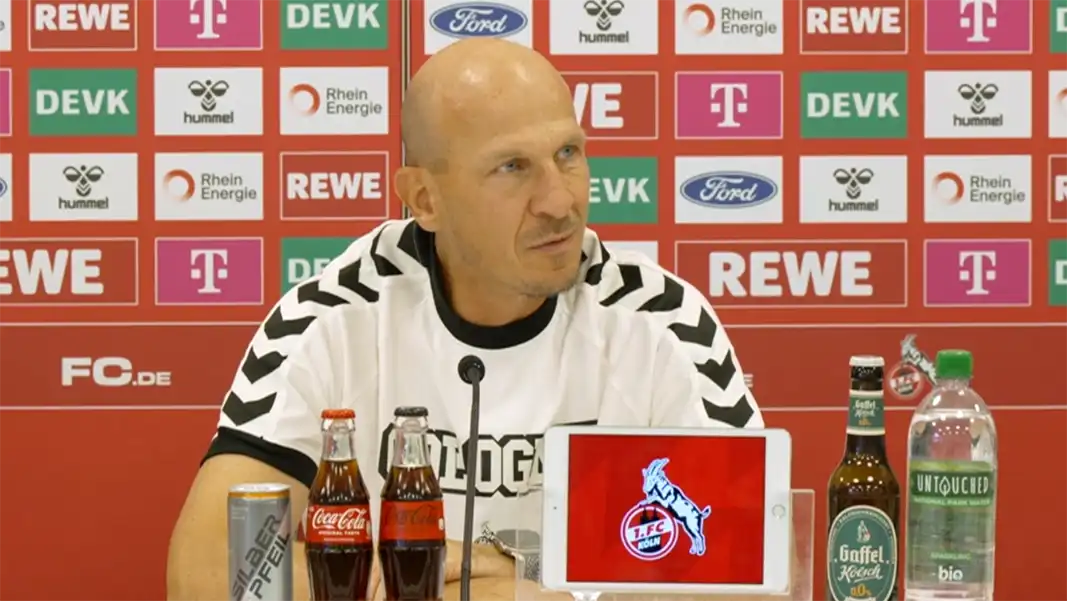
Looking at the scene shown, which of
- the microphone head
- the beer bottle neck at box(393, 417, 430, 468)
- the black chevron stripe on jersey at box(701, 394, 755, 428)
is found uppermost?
the microphone head

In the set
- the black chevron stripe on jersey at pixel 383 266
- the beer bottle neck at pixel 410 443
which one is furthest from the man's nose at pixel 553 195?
the beer bottle neck at pixel 410 443

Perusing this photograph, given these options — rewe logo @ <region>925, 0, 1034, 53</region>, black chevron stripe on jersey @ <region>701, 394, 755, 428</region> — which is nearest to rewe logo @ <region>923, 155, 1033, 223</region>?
rewe logo @ <region>925, 0, 1034, 53</region>

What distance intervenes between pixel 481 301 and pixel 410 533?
0.68 meters

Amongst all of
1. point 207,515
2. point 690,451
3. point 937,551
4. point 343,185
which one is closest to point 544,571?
point 690,451

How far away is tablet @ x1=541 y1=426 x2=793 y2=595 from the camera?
3.78ft

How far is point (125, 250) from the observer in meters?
2.54

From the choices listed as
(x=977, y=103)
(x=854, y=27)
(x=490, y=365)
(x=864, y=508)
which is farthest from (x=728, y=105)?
(x=864, y=508)

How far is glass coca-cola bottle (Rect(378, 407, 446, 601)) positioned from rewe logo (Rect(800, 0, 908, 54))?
63.6 inches

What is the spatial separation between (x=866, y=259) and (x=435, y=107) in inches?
45.4

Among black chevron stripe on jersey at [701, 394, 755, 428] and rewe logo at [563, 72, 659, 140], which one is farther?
rewe logo at [563, 72, 659, 140]

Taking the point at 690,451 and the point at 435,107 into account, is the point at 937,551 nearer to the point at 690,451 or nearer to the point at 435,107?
the point at 690,451

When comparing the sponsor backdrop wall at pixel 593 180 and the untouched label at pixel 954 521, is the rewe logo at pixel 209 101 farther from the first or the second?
the untouched label at pixel 954 521

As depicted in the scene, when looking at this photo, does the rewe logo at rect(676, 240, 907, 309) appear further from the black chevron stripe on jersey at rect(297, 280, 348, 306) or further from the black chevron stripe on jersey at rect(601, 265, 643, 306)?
the black chevron stripe on jersey at rect(297, 280, 348, 306)

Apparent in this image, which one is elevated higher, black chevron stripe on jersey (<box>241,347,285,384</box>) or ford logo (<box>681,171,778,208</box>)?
ford logo (<box>681,171,778,208</box>)
